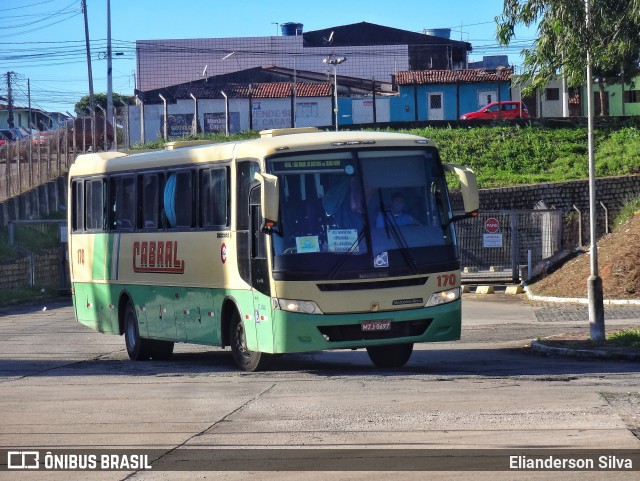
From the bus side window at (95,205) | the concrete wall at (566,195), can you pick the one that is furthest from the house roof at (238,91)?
the bus side window at (95,205)

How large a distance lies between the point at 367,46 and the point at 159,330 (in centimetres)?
7714

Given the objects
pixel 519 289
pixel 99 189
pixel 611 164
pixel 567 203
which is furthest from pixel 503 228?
pixel 99 189

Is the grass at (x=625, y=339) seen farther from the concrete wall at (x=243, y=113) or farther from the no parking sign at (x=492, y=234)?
the concrete wall at (x=243, y=113)

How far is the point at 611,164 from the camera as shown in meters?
50.8

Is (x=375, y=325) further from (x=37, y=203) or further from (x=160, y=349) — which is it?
(x=37, y=203)

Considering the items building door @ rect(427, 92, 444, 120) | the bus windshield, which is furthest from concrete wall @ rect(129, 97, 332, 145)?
the bus windshield

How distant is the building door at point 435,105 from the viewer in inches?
3081

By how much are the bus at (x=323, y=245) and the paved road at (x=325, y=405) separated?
0.61 meters

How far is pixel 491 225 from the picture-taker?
37281 mm

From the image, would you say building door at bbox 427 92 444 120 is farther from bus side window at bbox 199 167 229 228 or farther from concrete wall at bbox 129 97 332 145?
bus side window at bbox 199 167 229 228

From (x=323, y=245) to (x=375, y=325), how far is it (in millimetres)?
1237

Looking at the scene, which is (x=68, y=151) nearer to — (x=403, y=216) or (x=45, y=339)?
(x=45, y=339)

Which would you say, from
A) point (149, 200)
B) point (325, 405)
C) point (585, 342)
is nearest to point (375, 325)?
point (325, 405)

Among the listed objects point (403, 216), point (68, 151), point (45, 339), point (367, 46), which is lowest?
point (45, 339)
